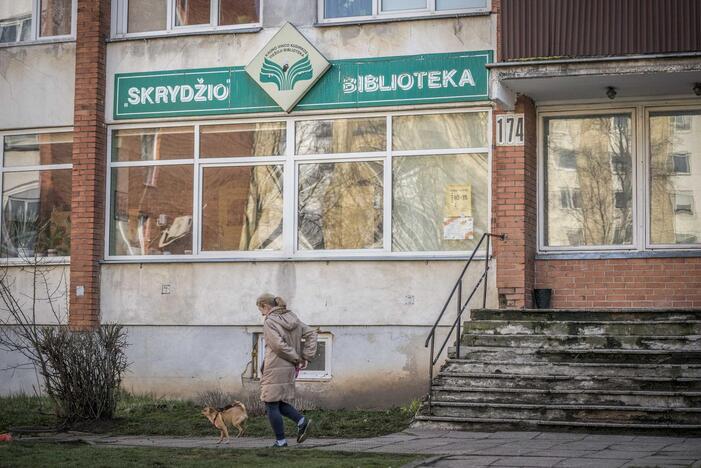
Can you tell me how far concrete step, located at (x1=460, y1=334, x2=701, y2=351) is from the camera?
46.9 ft

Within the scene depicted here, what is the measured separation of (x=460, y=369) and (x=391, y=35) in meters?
5.50

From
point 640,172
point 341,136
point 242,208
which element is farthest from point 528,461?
point 242,208

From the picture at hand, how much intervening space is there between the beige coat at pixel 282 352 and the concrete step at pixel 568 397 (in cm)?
213

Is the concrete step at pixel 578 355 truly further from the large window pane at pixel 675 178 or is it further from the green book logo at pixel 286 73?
the green book logo at pixel 286 73

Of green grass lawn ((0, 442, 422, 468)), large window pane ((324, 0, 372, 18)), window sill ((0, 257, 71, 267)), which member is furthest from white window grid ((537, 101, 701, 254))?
window sill ((0, 257, 71, 267))

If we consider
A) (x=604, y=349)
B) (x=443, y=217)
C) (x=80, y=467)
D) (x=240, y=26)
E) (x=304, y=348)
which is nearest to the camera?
(x=80, y=467)

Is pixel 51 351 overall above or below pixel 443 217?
below

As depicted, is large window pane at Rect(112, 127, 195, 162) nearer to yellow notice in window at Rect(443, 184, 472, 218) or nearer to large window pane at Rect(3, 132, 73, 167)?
large window pane at Rect(3, 132, 73, 167)

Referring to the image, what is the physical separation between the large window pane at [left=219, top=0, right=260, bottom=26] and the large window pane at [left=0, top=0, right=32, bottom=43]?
3547 millimetres

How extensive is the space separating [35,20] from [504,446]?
39.3ft

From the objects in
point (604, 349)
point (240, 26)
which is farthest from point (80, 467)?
point (240, 26)

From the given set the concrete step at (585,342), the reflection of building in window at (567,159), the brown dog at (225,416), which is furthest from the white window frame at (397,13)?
the brown dog at (225,416)

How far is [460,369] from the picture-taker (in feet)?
47.6

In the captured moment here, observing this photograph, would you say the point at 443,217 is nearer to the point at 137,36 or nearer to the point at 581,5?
the point at 581,5
